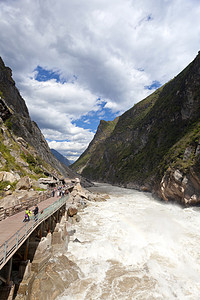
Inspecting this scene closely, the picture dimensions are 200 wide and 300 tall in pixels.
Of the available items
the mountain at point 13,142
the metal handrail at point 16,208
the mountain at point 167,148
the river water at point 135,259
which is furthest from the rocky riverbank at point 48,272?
the mountain at point 167,148

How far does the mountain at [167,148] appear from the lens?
3462 centimetres

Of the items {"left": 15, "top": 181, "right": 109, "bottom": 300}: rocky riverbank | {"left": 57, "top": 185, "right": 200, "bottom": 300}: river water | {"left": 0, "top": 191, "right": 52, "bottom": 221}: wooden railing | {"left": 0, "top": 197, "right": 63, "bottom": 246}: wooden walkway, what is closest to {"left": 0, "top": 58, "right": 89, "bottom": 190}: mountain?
{"left": 0, "top": 191, "right": 52, "bottom": 221}: wooden railing

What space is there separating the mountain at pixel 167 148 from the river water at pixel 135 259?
40.3 feet

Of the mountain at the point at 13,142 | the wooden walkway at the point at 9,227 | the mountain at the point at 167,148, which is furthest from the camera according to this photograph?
the mountain at the point at 167,148

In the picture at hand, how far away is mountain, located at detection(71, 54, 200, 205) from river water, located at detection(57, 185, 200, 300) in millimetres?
12285

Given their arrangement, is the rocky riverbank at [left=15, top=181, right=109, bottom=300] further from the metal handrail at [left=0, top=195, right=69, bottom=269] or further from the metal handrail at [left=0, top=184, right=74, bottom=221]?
the metal handrail at [left=0, top=184, right=74, bottom=221]

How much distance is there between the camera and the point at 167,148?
197 ft

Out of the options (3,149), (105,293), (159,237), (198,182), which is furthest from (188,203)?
(3,149)

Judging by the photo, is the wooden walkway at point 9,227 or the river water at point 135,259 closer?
the wooden walkway at point 9,227

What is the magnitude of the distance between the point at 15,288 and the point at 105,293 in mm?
5742

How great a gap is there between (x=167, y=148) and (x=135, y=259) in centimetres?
5220

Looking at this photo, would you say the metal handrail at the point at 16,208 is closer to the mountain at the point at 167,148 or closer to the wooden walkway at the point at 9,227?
the wooden walkway at the point at 9,227

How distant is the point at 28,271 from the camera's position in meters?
10.8

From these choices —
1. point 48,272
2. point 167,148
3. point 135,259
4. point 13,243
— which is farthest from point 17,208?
point 167,148
